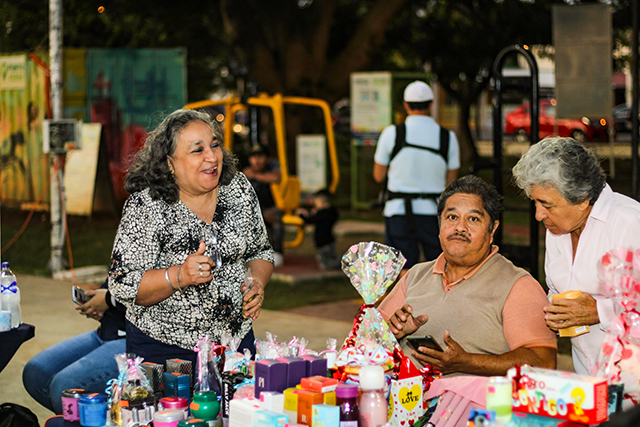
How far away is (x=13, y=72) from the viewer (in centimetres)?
1219

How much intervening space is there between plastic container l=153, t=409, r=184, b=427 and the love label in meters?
0.74

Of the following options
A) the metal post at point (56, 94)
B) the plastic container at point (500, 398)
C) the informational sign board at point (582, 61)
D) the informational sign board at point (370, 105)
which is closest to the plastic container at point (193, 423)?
the plastic container at point (500, 398)

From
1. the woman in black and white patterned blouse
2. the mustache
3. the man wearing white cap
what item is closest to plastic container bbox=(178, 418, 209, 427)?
the woman in black and white patterned blouse

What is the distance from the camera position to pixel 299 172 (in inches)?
546

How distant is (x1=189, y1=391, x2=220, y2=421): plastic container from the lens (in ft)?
8.71

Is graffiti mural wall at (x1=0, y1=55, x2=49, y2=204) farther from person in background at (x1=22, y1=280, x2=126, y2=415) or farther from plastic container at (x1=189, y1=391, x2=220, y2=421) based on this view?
plastic container at (x1=189, y1=391, x2=220, y2=421)

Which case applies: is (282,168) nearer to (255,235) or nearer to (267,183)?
(267,183)

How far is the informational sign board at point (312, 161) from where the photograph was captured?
1356cm

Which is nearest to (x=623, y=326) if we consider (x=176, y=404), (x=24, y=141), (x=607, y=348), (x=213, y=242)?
(x=607, y=348)

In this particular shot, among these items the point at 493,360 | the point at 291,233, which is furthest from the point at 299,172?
the point at 493,360

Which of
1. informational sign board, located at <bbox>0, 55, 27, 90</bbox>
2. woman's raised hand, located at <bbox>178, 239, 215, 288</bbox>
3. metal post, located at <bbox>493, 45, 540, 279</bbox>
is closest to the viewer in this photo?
woman's raised hand, located at <bbox>178, 239, 215, 288</bbox>

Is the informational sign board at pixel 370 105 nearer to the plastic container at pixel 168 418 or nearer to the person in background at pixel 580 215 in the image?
the person in background at pixel 580 215

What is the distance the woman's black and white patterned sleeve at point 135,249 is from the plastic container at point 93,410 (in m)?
0.50

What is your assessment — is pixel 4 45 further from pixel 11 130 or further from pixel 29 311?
pixel 29 311
